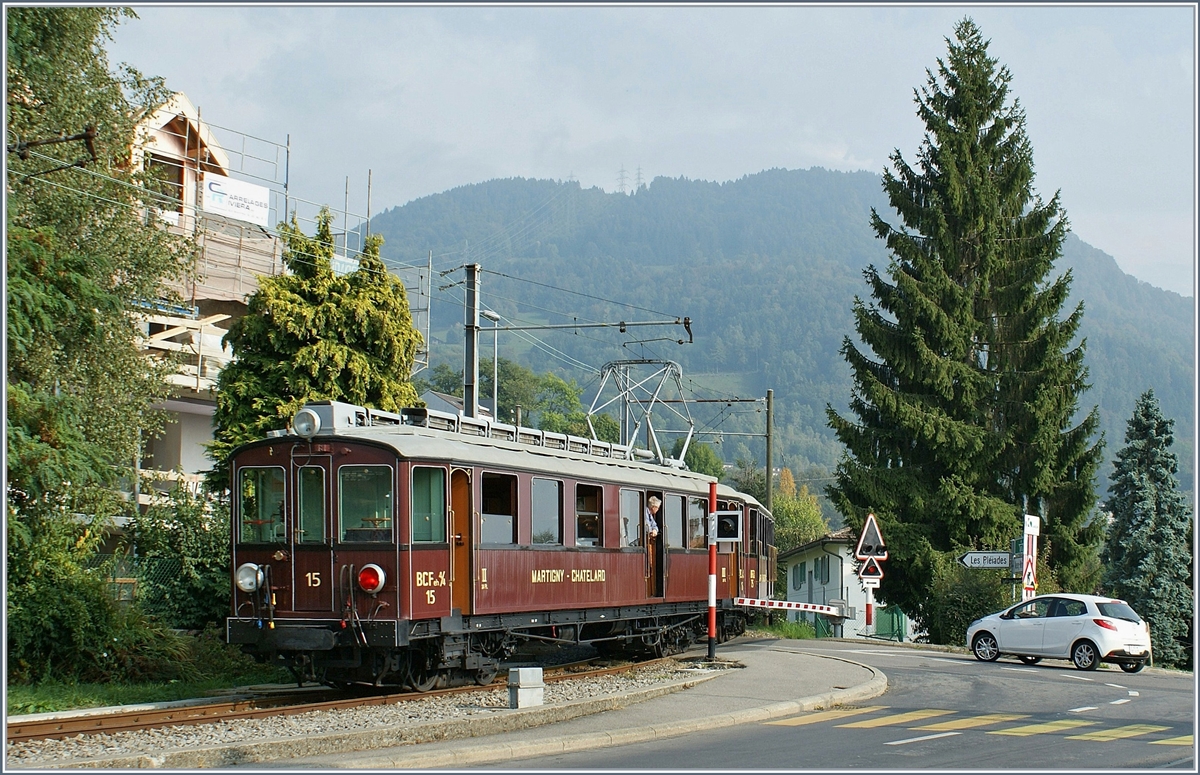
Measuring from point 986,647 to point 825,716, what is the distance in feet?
33.4

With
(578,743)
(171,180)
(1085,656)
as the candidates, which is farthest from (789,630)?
(171,180)

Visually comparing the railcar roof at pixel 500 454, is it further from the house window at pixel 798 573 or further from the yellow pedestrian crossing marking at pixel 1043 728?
the house window at pixel 798 573

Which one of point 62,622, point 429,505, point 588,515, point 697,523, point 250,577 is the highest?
point 429,505

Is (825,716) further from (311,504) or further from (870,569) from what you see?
(870,569)

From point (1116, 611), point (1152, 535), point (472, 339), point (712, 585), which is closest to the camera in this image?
point (712, 585)

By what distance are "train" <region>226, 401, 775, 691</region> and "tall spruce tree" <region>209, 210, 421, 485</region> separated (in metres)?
5.67

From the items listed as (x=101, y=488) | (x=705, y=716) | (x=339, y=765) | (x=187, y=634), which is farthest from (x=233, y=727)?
(x=101, y=488)

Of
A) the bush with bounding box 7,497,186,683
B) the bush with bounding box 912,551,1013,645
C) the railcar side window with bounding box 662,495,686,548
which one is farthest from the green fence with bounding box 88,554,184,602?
the bush with bounding box 912,551,1013,645

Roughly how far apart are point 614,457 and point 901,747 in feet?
33.9

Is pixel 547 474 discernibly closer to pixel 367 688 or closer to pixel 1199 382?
pixel 367 688

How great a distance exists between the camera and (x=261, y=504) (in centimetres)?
1534

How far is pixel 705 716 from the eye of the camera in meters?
13.3

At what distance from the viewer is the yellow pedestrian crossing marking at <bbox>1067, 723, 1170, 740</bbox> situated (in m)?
12.5

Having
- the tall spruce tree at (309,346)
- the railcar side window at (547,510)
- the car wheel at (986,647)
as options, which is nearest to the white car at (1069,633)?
the car wheel at (986,647)
